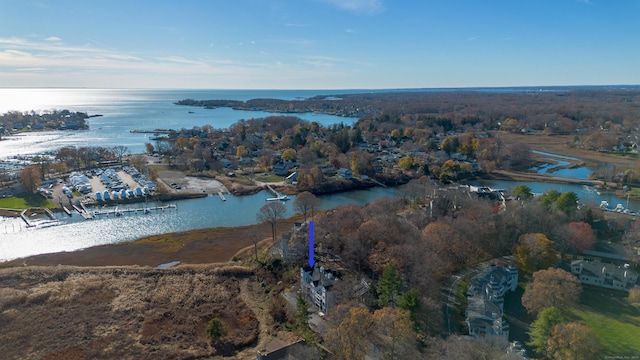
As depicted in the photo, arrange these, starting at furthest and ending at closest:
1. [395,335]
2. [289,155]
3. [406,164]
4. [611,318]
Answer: [289,155], [406,164], [611,318], [395,335]

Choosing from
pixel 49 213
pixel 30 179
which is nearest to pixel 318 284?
pixel 49 213

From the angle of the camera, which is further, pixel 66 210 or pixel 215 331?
pixel 66 210

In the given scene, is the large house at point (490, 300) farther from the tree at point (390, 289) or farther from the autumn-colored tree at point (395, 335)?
the autumn-colored tree at point (395, 335)

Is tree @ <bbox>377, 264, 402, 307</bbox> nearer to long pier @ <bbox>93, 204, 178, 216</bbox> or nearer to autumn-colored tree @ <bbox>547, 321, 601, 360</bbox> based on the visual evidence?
autumn-colored tree @ <bbox>547, 321, 601, 360</bbox>

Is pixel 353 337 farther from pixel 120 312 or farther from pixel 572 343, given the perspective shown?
pixel 120 312

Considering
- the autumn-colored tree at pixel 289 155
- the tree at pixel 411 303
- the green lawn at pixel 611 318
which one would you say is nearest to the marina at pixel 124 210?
the autumn-colored tree at pixel 289 155

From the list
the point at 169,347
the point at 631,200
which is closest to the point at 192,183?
the point at 169,347

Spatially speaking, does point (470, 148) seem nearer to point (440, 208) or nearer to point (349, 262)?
point (440, 208)
